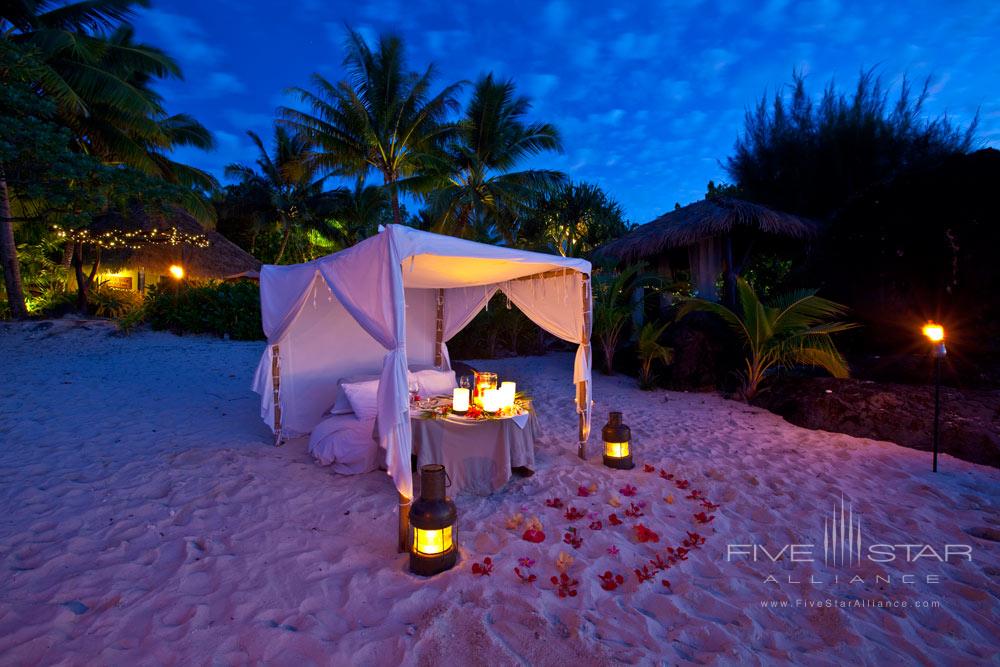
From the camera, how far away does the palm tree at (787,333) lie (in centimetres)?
564

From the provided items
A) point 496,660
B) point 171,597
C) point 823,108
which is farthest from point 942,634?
point 823,108

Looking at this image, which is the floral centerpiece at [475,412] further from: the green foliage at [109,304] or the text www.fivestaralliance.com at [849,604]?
the green foliage at [109,304]

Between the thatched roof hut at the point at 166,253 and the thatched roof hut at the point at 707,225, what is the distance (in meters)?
12.2

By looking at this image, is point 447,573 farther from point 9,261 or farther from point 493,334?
point 9,261

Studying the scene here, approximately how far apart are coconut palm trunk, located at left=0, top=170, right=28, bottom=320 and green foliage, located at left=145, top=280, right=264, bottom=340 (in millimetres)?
2025

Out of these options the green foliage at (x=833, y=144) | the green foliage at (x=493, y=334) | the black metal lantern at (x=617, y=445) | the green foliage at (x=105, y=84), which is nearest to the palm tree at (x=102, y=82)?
the green foliage at (x=105, y=84)

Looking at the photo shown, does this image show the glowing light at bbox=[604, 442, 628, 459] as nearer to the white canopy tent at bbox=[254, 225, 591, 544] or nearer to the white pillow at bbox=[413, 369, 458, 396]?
the white canopy tent at bbox=[254, 225, 591, 544]

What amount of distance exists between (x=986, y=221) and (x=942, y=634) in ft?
21.6

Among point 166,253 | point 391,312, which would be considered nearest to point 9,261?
point 166,253

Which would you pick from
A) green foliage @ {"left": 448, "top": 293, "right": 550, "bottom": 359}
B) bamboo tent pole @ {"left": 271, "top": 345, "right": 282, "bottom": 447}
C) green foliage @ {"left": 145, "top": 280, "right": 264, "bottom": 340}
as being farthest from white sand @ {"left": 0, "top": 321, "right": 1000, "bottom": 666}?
green foliage @ {"left": 145, "top": 280, "right": 264, "bottom": 340}

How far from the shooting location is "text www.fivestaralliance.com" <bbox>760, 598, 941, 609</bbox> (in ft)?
6.73

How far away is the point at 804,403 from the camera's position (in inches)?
203

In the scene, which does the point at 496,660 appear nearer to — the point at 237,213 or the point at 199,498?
the point at 199,498

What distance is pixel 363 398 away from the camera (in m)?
4.21
